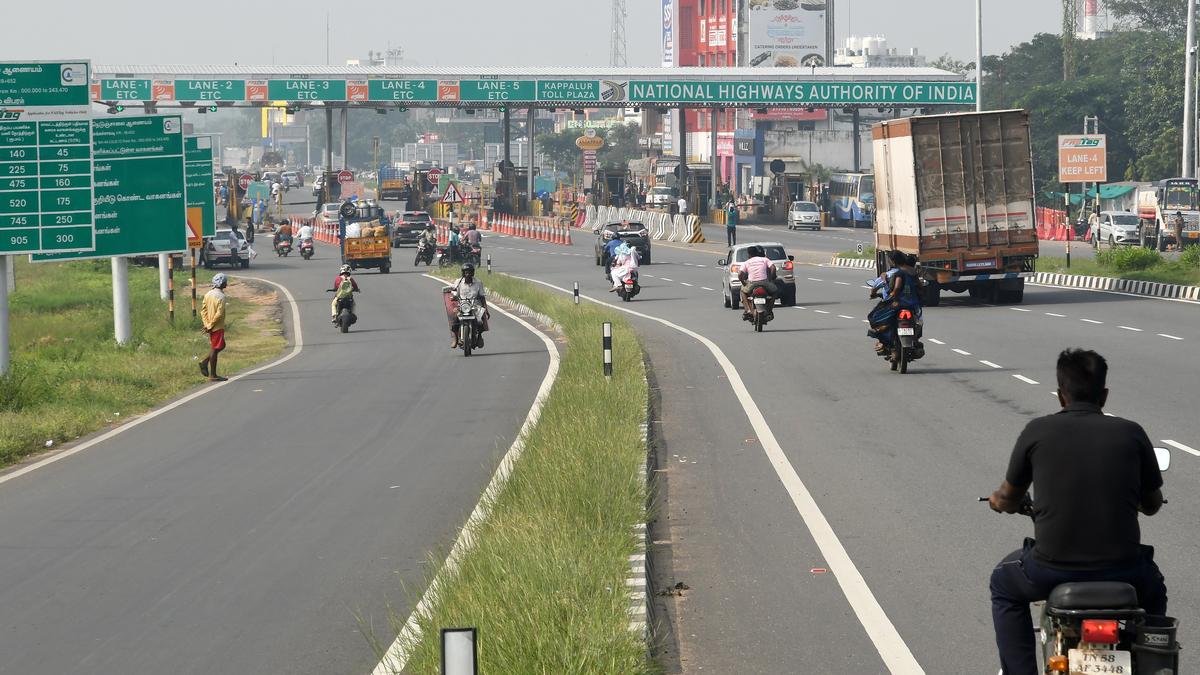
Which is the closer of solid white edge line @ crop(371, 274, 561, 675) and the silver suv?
solid white edge line @ crop(371, 274, 561, 675)

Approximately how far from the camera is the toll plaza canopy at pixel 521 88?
80062 mm

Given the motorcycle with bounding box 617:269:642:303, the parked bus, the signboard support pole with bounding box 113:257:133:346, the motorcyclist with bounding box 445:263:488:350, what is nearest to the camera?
the motorcyclist with bounding box 445:263:488:350

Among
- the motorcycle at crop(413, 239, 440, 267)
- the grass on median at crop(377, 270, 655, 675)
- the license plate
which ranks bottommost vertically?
the grass on median at crop(377, 270, 655, 675)

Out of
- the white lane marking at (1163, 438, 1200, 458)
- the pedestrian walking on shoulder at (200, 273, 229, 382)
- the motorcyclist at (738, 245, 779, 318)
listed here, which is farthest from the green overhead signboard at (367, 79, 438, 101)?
the white lane marking at (1163, 438, 1200, 458)

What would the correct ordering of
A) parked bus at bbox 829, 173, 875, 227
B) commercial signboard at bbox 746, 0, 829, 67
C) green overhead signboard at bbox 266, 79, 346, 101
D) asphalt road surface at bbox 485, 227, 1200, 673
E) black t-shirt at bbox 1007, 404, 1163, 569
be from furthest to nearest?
commercial signboard at bbox 746, 0, 829, 67 → green overhead signboard at bbox 266, 79, 346, 101 → parked bus at bbox 829, 173, 875, 227 → asphalt road surface at bbox 485, 227, 1200, 673 → black t-shirt at bbox 1007, 404, 1163, 569

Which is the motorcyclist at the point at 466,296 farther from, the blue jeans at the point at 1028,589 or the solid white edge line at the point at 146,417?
the blue jeans at the point at 1028,589

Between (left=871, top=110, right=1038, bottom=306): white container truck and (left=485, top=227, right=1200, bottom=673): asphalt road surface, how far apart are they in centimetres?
316

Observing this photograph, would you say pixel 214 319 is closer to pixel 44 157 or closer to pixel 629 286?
pixel 44 157

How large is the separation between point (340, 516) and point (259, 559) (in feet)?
5.11

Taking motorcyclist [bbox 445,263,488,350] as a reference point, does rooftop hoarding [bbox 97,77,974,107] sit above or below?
above

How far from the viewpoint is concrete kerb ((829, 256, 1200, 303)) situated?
119ft

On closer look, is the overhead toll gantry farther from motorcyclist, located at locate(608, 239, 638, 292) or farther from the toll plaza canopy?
motorcyclist, located at locate(608, 239, 638, 292)

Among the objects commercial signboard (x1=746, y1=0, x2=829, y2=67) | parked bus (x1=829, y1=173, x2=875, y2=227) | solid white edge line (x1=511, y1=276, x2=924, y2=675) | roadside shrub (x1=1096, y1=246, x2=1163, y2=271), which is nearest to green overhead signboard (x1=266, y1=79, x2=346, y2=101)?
parked bus (x1=829, y1=173, x2=875, y2=227)

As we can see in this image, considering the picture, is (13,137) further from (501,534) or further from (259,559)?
(501,534)
